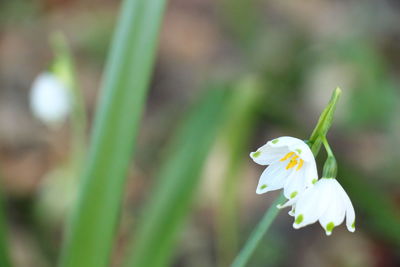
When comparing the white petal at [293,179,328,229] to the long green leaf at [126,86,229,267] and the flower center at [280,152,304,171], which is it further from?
the long green leaf at [126,86,229,267]

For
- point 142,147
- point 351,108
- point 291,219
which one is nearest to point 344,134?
point 351,108

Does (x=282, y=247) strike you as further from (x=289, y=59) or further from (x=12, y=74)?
(x=12, y=74)

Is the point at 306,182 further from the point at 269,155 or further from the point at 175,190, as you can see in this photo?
the point at 175,190

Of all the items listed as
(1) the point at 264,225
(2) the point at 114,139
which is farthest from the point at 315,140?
(2) the point at 114,139

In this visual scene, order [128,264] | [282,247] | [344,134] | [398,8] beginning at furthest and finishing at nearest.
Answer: [398,8] < [344,134] < [282,247] < [128,264]

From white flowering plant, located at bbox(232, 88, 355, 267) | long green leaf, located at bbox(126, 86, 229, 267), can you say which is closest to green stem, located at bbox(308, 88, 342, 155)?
white flowering plant, located at bbox(232, 88, 355, 267)

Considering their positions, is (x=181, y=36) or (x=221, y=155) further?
(x=181, y=36)
